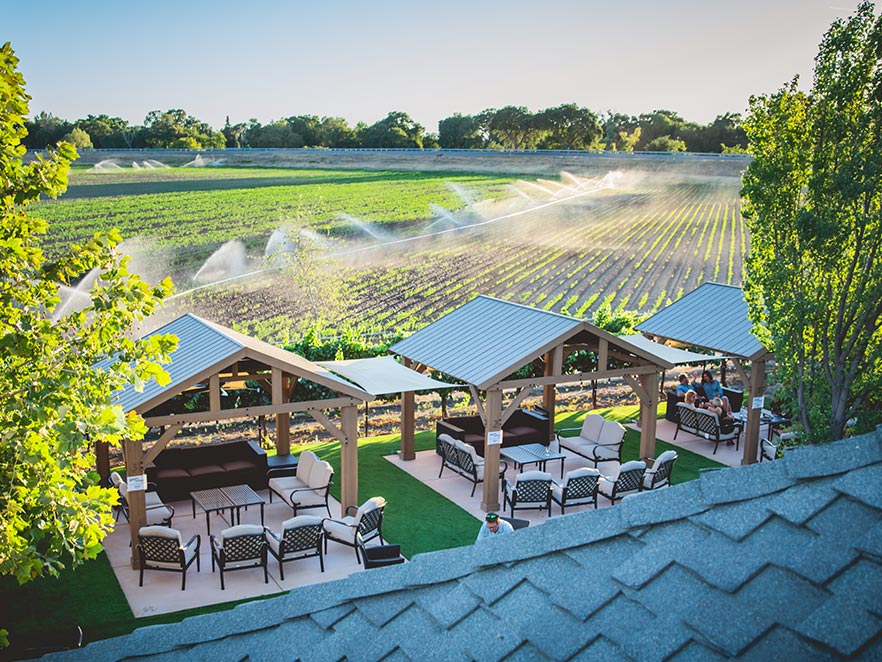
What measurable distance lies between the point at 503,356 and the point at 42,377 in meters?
10.5

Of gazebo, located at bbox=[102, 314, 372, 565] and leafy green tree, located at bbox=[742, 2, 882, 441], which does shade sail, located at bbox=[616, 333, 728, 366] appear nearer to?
leafy green tree, located at bbox=[742, 2, 882, 441]

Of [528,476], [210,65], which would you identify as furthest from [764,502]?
[210,65]

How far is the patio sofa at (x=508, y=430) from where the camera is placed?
1719cm

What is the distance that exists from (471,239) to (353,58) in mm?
14386

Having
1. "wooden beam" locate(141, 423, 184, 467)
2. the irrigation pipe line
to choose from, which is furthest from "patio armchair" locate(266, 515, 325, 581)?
the irrigation pipe line

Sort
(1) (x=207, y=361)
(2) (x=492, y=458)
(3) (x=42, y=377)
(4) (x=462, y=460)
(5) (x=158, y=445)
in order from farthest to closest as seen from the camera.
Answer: (4) (x=462, y=460) → (2) (x=492, y=458) → (1) (x=207, y=361) → (5) (x=158, y=445) → (3) (x=42, y=377)

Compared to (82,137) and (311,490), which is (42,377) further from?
(82,137)

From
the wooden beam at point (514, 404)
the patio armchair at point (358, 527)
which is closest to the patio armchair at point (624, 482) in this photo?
A: the wooden beam at point (514, 404)

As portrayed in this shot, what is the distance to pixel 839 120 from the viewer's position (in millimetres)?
11617

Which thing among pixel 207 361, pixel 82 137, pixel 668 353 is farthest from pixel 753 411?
pixel 82 137

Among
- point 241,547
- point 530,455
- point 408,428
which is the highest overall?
point 241,547

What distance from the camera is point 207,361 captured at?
12172 millimetres

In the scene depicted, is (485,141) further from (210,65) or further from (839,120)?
(839,120)

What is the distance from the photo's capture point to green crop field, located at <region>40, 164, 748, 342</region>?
3188cm
